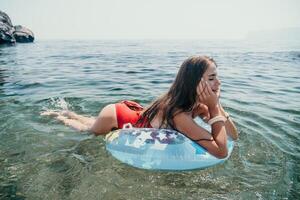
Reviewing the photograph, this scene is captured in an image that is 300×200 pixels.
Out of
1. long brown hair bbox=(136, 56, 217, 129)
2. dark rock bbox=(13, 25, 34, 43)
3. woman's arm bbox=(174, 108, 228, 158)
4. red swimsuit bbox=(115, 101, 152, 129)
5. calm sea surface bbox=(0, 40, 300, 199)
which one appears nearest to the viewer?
calm sea surface bbox=(0, 40, 300, 199)

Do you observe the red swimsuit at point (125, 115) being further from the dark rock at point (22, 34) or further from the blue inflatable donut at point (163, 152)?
the dark rock at point (22, 34)

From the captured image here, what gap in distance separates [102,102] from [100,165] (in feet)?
12.9

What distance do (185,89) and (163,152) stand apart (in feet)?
3.04

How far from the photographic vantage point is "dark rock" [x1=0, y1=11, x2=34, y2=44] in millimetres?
42322

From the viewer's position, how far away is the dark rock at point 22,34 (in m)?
49.7

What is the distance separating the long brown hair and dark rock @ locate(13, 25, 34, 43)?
50.6 metres

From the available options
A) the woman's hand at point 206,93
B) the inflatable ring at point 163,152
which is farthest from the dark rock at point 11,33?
the woman's hand at point 206,93

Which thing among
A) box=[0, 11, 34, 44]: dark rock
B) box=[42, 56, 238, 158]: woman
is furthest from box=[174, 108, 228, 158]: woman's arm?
box=[0, 11, 34, 44]: dark rock

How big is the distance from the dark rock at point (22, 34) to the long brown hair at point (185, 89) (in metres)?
50.6

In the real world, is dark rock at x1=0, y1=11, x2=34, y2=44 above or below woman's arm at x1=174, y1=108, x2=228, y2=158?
Result: below

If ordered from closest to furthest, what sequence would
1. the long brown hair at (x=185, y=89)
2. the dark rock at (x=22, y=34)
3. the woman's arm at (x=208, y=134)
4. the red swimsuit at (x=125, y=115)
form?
the long brown hair at (x=185, y=89) < the woman's arm at (x=208, y=134) < the red swimsuit at (x=125, y=115) < the dark rock at (x=22, y=34)

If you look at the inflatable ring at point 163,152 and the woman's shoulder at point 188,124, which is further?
the inflatable ring at point 163,152

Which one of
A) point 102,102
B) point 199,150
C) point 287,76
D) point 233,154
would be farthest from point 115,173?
point 287,76

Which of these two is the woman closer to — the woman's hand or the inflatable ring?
the woman's hand
